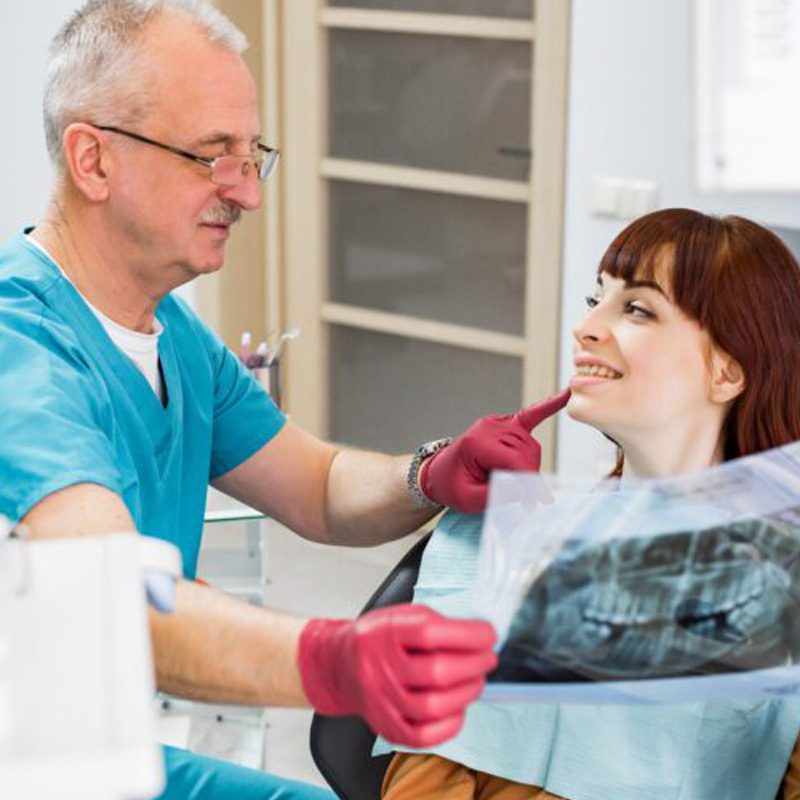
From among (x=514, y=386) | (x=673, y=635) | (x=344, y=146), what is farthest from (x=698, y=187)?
Answer: (x=344, y=146)

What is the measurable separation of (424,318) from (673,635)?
2529 mm

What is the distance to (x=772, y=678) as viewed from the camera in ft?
4.67

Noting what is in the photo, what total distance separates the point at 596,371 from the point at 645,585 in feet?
1.32

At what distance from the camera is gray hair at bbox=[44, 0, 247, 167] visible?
1634mm

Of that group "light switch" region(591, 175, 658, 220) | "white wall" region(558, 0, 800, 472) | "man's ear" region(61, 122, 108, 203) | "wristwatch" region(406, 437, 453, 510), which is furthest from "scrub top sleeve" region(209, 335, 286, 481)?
"light switch" region(591, 175, 658, 220)

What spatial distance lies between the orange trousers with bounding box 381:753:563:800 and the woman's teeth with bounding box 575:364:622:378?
438 mm

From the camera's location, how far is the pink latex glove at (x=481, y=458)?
1.71 meters

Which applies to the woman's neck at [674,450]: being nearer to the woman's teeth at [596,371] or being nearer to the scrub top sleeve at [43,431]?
the woman's teeth at [596,371]

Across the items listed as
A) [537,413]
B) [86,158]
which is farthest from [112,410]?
[537,413]

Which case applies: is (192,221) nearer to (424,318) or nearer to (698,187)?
(698,187)

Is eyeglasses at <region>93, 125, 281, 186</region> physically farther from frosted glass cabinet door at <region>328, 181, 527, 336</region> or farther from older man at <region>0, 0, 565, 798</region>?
frosted glass cabinet door at <region>328, 181, 527, 336</region>

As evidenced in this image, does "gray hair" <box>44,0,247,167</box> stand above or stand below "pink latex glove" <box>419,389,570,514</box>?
above

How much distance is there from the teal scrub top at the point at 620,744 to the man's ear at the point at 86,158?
21.1 inches

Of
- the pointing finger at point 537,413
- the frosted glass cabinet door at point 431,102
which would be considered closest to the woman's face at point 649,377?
the pointing finger at point 537,413
